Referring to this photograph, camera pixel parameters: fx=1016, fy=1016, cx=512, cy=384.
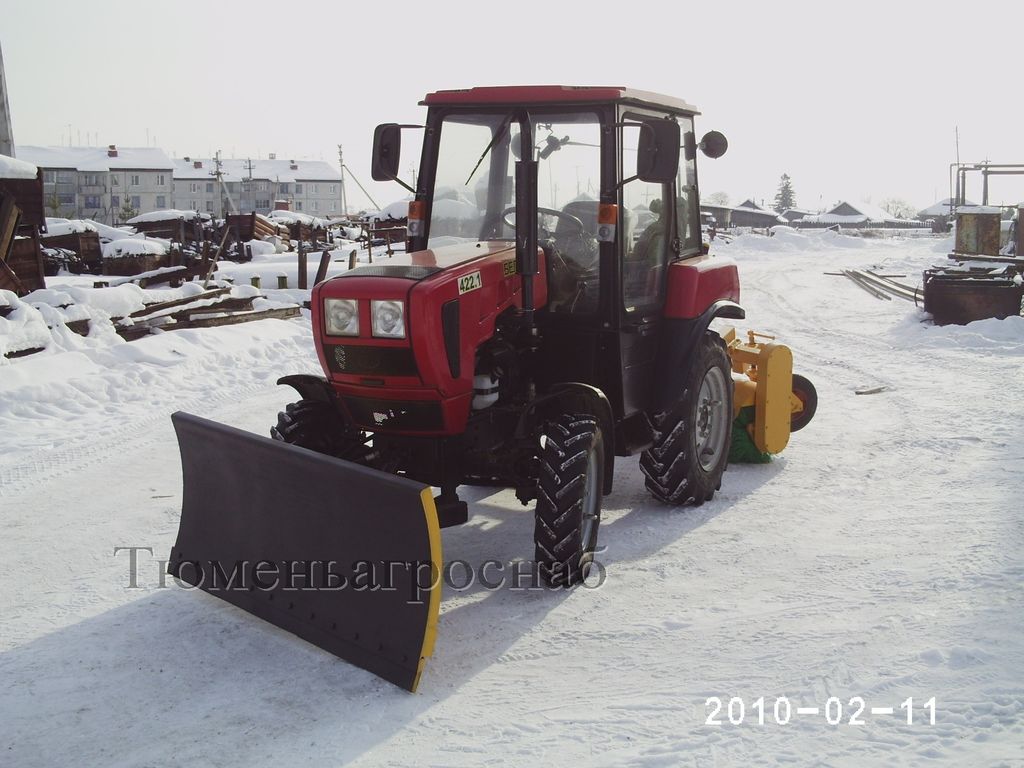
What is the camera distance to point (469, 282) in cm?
478

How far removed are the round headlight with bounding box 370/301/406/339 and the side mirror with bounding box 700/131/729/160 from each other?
277 centimetres

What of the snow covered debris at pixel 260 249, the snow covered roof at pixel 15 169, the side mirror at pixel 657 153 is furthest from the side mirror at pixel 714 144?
the snow covered debris at pixel 260 249

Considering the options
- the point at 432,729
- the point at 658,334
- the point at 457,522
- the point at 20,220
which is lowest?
the point at 432,729

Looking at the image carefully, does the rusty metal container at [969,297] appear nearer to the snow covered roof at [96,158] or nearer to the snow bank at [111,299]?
the snow bank at [111,299]

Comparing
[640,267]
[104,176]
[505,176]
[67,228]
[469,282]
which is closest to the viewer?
[469,282]

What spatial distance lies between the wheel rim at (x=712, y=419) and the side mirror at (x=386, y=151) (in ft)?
7.55

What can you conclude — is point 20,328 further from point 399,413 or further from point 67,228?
point 67,228

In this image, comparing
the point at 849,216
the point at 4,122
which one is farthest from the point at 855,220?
the point at 4,122

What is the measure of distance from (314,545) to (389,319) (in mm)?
1044

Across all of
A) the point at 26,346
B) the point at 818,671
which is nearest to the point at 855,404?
the point at 818,671

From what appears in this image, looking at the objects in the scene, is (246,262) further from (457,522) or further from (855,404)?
(457,522)

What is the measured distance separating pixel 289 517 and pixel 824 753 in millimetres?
2374

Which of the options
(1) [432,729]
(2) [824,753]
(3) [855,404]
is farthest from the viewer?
(3) [855,404]

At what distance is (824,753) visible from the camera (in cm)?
330
